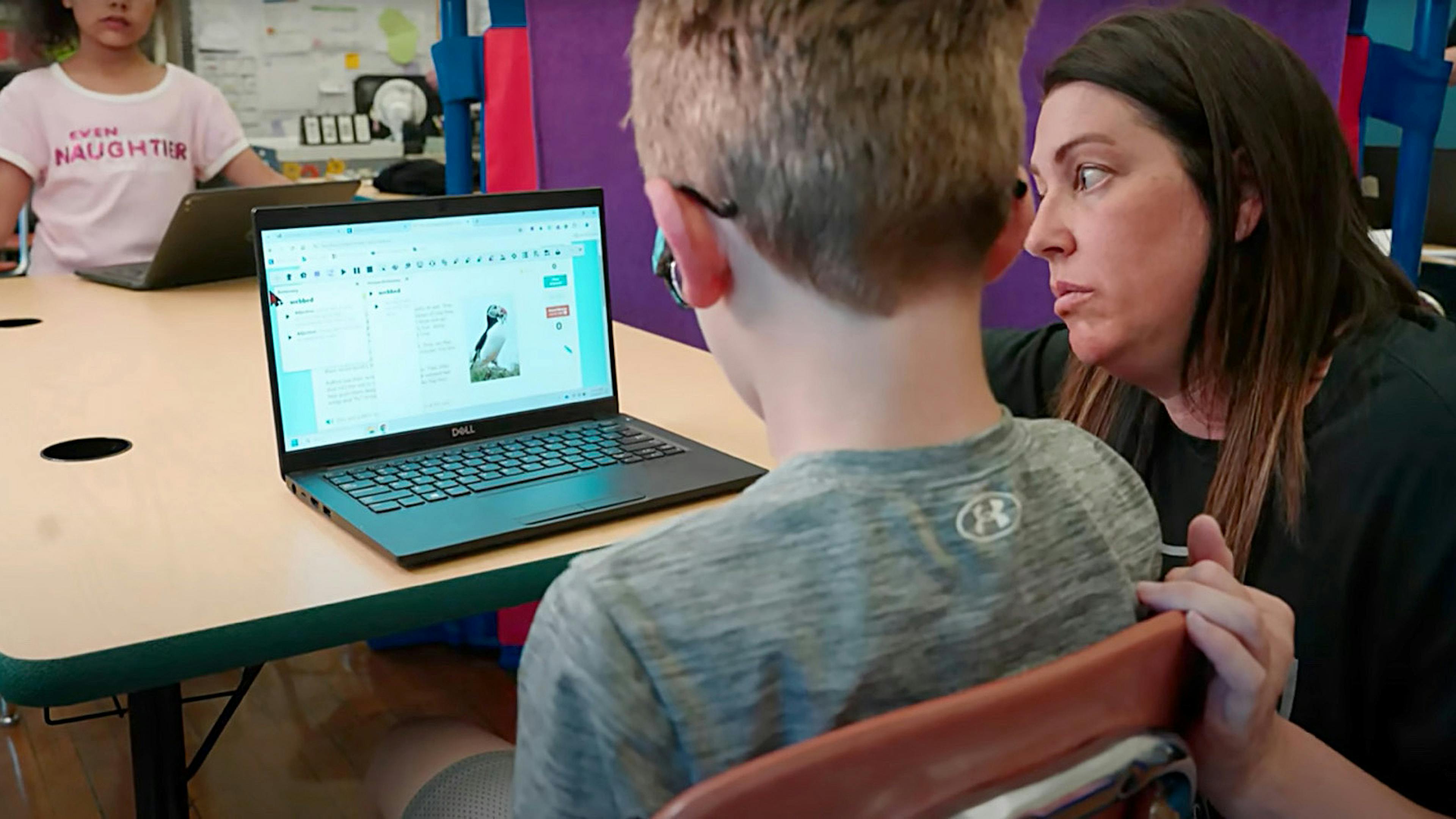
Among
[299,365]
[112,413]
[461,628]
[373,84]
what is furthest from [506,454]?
[373,84]

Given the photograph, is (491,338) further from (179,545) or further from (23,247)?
(23,247)

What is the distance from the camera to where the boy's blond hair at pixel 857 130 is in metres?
0.54

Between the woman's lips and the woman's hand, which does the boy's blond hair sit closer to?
the woman's hand

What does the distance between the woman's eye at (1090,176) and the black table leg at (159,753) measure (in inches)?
33.0

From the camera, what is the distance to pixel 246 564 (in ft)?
2.89

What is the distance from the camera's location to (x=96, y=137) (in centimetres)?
246

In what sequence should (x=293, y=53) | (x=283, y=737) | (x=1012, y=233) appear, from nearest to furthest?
(x=1012, y=233)
(x=283, y=737)
(x=293, y=53)

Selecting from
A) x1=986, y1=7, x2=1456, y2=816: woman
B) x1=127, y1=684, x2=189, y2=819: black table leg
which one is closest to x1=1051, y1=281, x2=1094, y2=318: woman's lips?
x1=986, y1=7, x2=1456, y2=816: woman

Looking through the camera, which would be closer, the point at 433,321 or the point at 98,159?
the point at 433,321

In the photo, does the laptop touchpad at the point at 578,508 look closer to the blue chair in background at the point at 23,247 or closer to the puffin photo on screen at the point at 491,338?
the puffin photo on screen at the point at 491,338

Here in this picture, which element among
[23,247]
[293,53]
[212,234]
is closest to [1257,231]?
[212,234]

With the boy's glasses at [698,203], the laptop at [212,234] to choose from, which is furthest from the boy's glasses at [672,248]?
the laptop at [212,234]

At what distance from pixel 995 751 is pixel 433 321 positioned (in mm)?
747

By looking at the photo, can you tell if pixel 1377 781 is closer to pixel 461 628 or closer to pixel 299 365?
pixel 299 365
